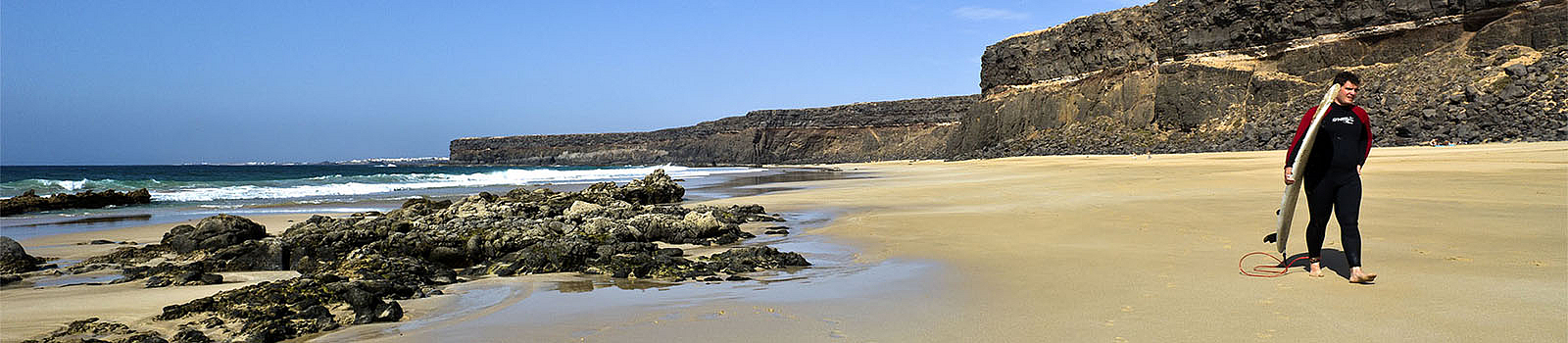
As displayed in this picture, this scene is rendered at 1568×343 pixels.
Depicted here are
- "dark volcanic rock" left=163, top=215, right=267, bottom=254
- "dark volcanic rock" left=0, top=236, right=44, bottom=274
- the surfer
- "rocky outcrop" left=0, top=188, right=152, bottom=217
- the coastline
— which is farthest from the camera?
"rocky outcrop" left=0, top=188, right=152, bottom=217

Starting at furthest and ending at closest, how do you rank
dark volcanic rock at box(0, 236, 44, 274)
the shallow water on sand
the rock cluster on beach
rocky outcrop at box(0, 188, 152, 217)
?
rocky outcrop at box(0, 188, 152, 217)
dark volcanic rock at box(0, 236, 44, 274)
the rock cluster on beach
the shallow water on sand

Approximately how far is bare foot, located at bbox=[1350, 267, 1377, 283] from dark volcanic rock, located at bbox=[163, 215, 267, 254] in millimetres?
9130

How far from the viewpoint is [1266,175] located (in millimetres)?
13656

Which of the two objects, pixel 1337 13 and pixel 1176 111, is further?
pixel 1176 111

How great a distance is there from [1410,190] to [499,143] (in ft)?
473

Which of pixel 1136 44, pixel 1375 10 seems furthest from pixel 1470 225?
pixel 1136 44

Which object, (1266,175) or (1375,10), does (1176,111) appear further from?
(1266,175)

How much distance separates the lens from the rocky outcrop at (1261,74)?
26.0 m

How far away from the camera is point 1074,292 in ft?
13.6

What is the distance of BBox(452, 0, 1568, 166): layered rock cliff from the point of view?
2597cm

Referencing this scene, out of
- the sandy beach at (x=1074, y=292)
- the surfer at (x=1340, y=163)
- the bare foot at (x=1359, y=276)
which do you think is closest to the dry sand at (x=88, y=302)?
the sandy beach at (x=1074, y=292)

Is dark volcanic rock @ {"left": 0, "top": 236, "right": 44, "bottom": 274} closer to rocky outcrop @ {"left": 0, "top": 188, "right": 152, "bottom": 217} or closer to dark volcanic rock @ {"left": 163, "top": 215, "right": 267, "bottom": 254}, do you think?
dark volcanic rock @ {"left": 163, "top": 215, "right": 267, "bottom": 254}

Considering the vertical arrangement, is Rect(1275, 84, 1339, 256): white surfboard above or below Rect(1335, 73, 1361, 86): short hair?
below

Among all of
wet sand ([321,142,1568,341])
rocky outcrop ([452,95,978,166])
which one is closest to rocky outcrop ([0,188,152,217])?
wet sand ([321,142,1568,341])
